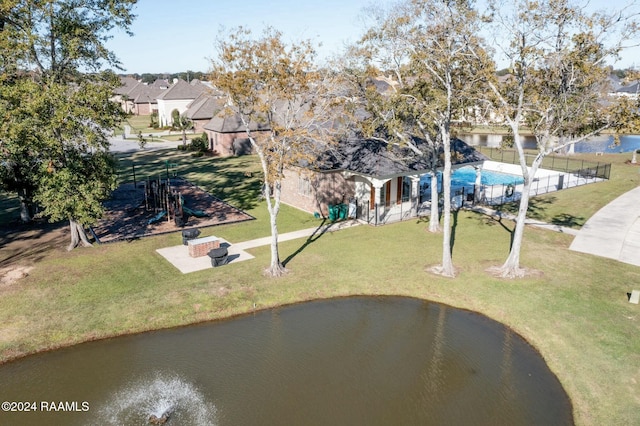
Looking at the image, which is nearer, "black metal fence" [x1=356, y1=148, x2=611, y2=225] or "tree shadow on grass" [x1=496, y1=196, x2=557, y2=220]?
"black metal fence" [x1=356, y1=148, x2=611, y2=225]

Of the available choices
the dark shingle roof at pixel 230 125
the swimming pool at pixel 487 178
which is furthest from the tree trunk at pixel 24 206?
the swimming pool at pixel 487 178

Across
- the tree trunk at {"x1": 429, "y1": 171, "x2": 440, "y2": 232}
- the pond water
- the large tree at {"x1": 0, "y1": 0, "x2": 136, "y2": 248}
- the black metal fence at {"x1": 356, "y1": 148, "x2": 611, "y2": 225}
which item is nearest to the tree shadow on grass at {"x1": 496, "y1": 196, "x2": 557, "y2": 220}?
the black metal fence at {"x1": 356, "y1": 148, "x2": 611, "y2": 225}

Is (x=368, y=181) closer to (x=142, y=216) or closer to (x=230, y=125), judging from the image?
(x=142, y=216)

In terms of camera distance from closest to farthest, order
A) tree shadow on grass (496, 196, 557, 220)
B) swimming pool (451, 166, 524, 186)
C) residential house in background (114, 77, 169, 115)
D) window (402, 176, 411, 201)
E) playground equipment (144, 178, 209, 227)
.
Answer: playground equipment (144, 178, 209, 227) < tree shadow on grass (496, 196, 557, 220) < window (402, 176, 411, 201) < swimming pool (451, 166, 524, 186) < residential house in background (114, 77, 169, 115)

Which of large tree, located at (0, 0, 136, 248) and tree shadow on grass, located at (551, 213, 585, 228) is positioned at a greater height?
large tree, located at (0, 0, 136, 248)

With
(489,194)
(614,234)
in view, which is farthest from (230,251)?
(489,194)

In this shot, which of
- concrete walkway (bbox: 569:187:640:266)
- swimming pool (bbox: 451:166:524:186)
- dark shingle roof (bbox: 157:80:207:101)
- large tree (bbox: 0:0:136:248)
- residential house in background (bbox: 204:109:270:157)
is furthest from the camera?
dark shingle roof (bbox: 157:80:207:101)

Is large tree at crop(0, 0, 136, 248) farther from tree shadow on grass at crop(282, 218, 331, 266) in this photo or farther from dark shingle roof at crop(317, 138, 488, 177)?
dark shingle roof at crop(317, 138, 488, 177)
